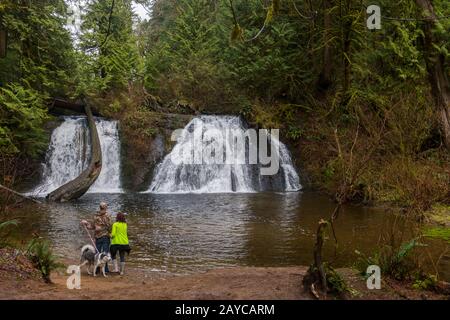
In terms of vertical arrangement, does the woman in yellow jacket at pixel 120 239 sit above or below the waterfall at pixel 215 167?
below

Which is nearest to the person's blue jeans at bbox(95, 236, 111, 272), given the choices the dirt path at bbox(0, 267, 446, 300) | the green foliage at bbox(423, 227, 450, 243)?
the dirt path at bbox(0, 267, 446, 300)

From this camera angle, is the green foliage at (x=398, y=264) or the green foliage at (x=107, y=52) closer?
the green foliage at (x=398, y=264)

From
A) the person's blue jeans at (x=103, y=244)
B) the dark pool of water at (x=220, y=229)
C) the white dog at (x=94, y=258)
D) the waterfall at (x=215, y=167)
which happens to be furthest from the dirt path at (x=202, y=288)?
the waterfall at (x=215, y=167)

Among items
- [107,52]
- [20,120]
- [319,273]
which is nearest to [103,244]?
[319,273]

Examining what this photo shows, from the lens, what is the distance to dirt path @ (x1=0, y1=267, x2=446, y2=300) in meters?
6.50

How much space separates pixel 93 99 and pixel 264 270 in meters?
21.1

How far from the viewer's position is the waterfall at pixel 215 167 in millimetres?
23672

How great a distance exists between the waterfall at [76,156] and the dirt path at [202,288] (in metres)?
15.5

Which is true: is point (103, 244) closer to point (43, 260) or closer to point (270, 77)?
point (43, 260)

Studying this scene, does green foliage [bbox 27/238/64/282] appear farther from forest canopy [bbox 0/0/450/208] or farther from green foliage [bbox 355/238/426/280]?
forest canopy [bbox 0/0/450/208]

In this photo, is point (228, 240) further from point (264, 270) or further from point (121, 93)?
point (121, 93)

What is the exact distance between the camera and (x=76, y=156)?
24.2 metres

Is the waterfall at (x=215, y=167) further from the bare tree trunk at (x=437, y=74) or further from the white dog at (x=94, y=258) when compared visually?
the bare tree trunk at (x=437, y=74)
